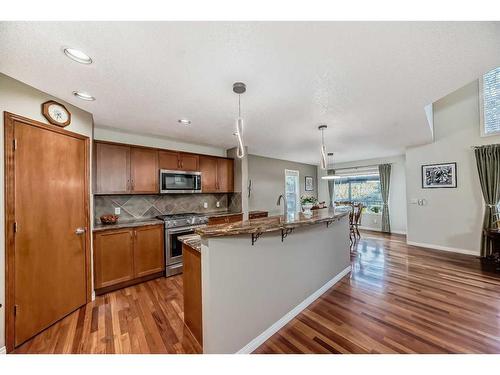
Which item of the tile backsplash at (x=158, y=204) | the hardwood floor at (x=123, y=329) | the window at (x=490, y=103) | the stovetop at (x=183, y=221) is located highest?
the window at (x=490, y=103)

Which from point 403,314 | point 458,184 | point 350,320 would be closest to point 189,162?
point 350,320

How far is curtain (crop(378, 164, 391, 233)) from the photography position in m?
5.91

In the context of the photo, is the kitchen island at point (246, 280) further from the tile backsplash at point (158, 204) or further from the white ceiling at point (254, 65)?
the tile backsplash at point (158, 204)

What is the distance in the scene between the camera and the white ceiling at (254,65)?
1.23 m

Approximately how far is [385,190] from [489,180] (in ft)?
7.92

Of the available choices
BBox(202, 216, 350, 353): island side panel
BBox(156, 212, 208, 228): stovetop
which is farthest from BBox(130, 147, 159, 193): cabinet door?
BBox(202, 216, 350, 353): island side panel

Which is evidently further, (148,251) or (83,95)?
(148,251)

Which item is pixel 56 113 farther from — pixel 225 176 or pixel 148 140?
pixel 225 176

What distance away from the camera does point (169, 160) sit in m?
3.60

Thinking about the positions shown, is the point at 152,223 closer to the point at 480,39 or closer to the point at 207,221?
the point at 207,221

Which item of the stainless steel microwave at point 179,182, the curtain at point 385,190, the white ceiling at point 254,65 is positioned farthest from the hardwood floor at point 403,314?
the stainless steel microwave at point 179,182

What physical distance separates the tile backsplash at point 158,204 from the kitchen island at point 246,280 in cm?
204

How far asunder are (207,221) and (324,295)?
2207mm

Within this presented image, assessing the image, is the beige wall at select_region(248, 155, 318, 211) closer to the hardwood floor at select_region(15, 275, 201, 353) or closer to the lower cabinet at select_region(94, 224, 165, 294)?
the lower cabinet at select_region(94, 224, 165, 294)
